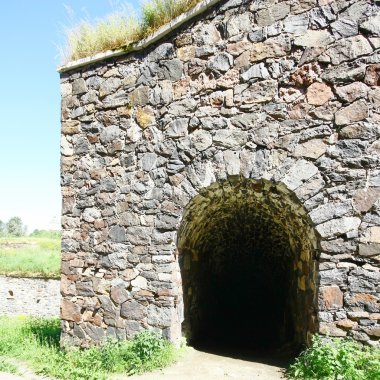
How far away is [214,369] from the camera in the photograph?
4.63 meters

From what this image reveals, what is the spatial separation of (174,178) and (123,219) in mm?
889

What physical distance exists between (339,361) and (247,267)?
12.4 feet

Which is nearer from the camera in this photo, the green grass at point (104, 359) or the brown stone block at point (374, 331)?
the brown stone block at point (374, 331)

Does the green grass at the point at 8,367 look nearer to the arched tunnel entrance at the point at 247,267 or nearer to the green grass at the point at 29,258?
the arched tunnel entrance at the point at 247,267

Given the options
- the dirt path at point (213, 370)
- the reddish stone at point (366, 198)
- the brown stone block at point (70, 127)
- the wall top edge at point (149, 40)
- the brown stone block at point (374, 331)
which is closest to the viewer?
the brown stone block at point (374, 331)

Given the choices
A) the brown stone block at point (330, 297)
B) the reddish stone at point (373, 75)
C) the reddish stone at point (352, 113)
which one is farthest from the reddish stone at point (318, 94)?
the brown stone block at point (330, 297)

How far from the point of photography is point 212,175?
15.3 feet

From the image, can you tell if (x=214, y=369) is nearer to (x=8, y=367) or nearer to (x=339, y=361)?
(x=339, y=361)

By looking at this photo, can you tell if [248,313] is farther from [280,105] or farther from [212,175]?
[280,105]

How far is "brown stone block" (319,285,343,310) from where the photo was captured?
408 cm

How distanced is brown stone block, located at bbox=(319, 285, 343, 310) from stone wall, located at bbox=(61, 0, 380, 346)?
0.03 feet

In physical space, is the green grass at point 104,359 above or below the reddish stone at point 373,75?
below

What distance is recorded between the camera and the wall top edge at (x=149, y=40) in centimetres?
479

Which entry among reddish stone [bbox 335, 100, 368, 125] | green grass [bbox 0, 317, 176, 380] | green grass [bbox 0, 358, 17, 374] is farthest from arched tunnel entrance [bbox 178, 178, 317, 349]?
green grass [bbox 0, 358, 17, 374]
